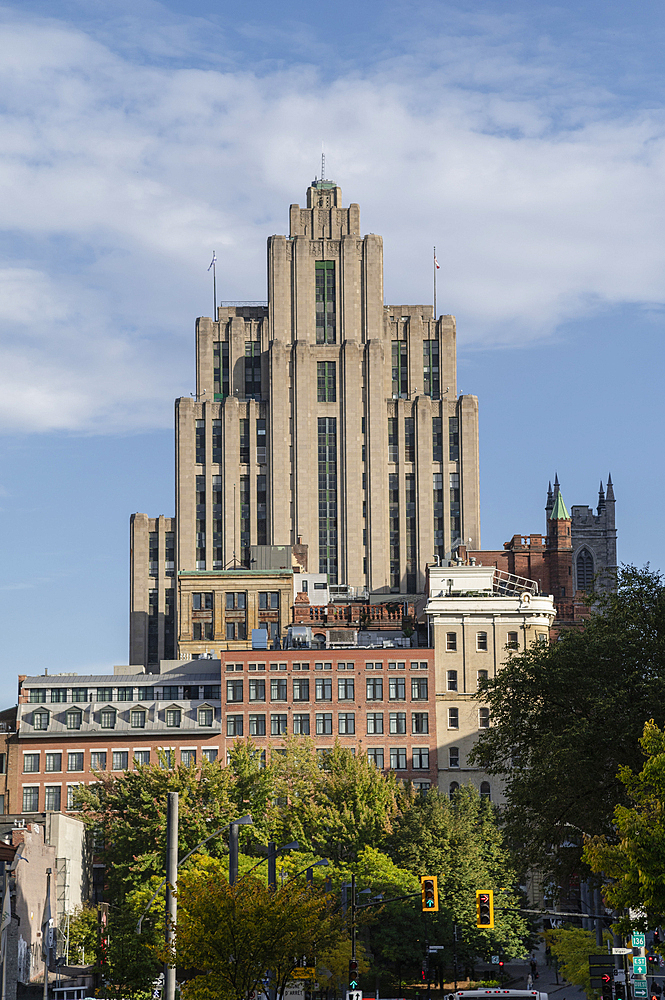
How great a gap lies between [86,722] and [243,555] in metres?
54.5

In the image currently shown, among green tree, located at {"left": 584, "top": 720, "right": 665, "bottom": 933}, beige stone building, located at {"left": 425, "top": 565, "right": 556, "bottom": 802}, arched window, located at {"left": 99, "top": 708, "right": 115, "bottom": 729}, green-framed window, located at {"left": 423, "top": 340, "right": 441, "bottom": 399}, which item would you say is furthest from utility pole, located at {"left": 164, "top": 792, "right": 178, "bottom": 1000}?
green-framed window, located at {"left": 423, "top": 340, "right": 441, "bottom": 399}

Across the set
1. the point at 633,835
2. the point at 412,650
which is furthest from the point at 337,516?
the point at 633,835

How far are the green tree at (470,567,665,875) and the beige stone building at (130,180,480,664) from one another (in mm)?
110261

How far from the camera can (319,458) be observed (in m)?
187

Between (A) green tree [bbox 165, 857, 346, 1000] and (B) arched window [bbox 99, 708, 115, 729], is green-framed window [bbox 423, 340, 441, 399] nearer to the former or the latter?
(B) arched window [bbox 99, 708, 115, 729]

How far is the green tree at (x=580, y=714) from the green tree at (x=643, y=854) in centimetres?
2249

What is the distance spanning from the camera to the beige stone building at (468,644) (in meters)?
133

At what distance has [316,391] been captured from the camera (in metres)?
190

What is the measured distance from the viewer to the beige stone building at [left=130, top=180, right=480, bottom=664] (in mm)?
183875

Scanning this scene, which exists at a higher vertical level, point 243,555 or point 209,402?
point 209,402

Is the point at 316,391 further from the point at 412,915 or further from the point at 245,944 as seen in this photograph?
the point at 245,944

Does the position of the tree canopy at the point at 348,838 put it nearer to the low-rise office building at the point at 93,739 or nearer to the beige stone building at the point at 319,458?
the low-rise office building at the point at 93,739

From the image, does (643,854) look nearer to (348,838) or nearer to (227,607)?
(348,838)

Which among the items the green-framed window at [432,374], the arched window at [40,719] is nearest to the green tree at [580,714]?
the arched window at [40,719]
